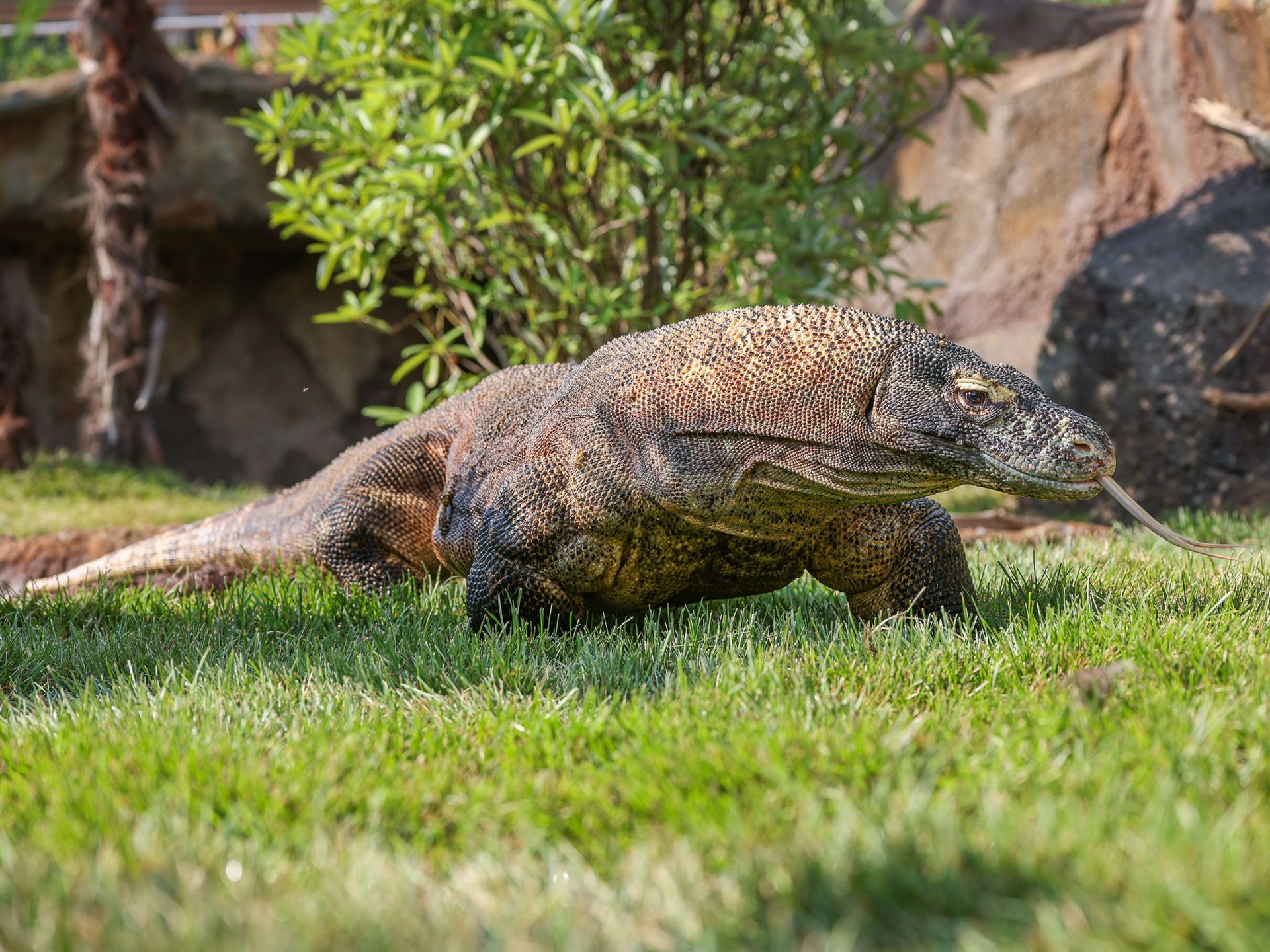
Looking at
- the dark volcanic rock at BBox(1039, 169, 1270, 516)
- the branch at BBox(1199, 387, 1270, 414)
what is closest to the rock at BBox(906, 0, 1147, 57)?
the dark volcanic rock at BBox(1039, 169, 1270, 516)

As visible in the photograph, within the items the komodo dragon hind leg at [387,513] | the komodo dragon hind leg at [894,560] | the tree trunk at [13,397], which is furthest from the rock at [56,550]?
the komodo dragon hind leg at [894,560]

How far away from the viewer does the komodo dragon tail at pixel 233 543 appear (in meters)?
4.17

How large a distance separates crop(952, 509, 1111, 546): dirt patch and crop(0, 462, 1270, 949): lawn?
1761mm

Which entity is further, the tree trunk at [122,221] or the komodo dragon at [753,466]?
the tree trunk at [122,221]

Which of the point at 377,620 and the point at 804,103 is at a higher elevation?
the point at 804,103

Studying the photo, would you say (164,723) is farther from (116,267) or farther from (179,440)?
(179,440)

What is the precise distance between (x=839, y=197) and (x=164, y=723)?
490 centimetres

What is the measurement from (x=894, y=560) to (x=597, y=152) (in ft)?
9.51

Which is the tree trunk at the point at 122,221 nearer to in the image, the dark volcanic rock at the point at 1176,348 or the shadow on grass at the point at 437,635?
the shadow on grass at the point at 437,635

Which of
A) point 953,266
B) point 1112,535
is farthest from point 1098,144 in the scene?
point 1112,535

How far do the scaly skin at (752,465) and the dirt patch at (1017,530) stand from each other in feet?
6.14

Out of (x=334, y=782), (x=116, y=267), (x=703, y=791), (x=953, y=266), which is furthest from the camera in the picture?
(x=953, y=266)

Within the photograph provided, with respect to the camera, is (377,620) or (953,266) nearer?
(377,620)

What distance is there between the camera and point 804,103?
6129 mm
